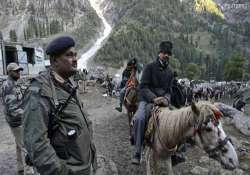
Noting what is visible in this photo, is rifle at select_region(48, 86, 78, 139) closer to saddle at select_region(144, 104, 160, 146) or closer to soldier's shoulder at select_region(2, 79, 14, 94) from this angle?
saddle at select_region(144, 104, 160, 146)

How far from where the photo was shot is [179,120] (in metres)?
4.44

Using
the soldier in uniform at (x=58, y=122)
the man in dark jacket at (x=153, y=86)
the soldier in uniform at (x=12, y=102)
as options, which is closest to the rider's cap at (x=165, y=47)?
the man in dark jacket at (x=153, y=86)

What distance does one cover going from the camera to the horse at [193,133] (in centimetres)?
395

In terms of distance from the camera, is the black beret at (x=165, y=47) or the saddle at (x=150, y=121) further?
the black beret at (x=165, y=47)

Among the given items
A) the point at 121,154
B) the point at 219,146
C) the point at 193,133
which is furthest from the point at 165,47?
the point at 121,154

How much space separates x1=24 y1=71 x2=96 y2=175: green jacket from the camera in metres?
2.26

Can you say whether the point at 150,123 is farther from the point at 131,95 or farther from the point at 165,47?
the point at 131,95

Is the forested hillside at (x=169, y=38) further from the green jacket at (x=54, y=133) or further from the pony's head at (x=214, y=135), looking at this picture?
the green jacket at (x=54, y=133)

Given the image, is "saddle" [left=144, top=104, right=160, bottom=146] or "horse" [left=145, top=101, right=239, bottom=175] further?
"saddle" [left=144, top=104, right=160, bottom=146]

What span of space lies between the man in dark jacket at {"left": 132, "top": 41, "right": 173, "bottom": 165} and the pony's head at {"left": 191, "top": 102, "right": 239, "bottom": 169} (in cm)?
132

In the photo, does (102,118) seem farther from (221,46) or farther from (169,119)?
(221,46)

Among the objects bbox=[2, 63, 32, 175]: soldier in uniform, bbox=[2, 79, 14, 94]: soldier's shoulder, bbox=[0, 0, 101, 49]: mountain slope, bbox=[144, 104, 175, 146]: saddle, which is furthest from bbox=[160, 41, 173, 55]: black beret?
bbox=[0, 0, 101, 49]: mountain slope

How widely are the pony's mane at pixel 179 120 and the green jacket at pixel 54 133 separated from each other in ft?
6.13

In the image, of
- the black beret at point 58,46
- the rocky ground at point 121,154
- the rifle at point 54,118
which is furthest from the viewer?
the rocky ground at point 121,154
